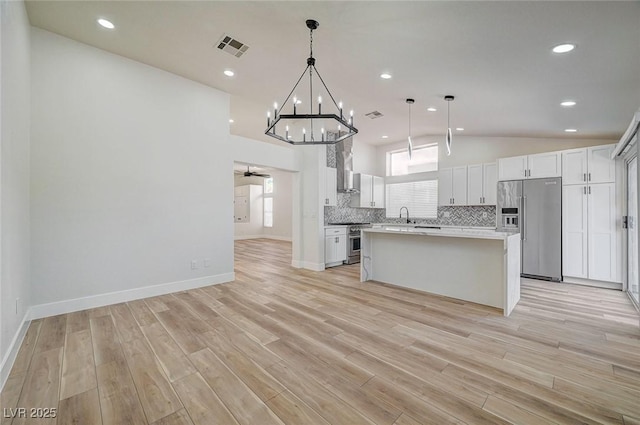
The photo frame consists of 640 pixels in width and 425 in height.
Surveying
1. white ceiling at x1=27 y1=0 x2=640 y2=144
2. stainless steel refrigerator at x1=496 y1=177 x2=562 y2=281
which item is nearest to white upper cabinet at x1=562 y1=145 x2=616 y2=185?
stainless steel refrigerator at x1=496 y1=177 x2=562 y2=281

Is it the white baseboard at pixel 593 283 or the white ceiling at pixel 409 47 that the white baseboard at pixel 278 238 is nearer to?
the white ceiling at pixel 409 47

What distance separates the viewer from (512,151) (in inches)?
235

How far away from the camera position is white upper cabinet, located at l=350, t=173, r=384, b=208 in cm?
705

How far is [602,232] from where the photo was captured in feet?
14.8

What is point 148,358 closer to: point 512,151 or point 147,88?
point 147,88

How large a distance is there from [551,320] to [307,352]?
2830 millimetres

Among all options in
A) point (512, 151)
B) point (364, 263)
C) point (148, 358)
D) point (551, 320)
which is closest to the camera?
point (148, 358)

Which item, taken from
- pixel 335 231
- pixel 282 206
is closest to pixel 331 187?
pixel 335 231

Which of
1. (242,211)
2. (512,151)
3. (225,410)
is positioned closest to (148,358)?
(225,410)

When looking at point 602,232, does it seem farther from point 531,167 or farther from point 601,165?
point 531,167

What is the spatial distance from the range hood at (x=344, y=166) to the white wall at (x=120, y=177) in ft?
8.80

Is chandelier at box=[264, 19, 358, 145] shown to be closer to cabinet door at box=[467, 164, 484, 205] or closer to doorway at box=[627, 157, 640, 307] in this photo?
cabinet door at box=[467, 164, 484, 205]

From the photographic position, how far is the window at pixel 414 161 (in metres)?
7.11

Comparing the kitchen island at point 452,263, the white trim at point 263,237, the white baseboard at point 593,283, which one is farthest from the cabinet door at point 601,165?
the white trim at point 263,237
